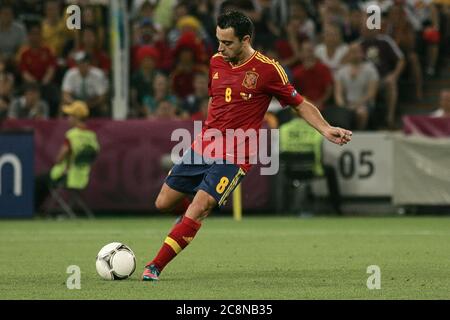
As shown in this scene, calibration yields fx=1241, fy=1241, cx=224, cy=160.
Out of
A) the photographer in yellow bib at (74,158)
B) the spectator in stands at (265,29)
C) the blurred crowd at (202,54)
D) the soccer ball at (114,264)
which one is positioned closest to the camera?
the soccer ball at (114,264)

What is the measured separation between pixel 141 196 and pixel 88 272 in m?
8.96

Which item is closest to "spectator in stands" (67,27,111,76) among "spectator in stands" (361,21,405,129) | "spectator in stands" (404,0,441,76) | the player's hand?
"spectator in stands" (361,21,405,129)

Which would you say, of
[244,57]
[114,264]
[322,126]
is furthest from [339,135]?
[114,264]

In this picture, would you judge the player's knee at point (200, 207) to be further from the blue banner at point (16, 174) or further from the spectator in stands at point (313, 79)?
the spectator in stands at point (313, 79)

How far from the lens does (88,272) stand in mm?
10914

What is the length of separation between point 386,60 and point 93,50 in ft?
16.9

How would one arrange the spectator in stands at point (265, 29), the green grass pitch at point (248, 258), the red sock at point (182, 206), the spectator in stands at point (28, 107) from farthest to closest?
1. the spectator in stands at point (265, 29)
2. the spectator in stands at point (28, 107)
3. the red sock at point (182, 206)
4. the green grass pitch at point (248, 258)

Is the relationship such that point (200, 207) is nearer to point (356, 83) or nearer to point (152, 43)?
point (356, 83)

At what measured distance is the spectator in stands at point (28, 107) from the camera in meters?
20.6

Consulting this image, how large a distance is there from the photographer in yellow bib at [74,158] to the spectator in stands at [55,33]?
3.44 metres

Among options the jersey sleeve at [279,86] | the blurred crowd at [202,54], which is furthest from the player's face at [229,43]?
the blurred crowd at [202,54]

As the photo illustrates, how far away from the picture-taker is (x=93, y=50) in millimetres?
21984
